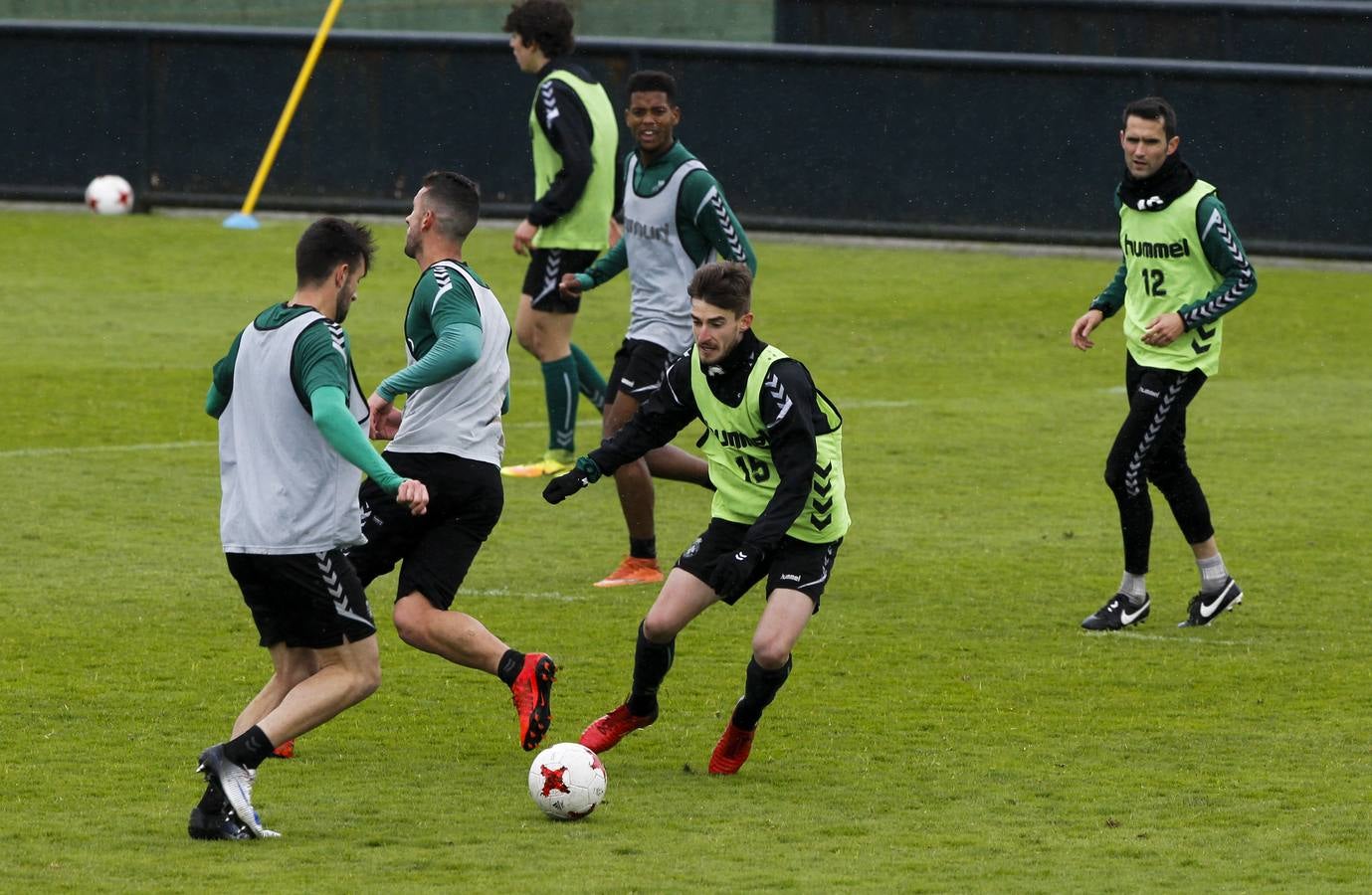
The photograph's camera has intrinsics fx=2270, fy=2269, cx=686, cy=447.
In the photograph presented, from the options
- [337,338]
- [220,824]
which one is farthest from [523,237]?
[220,824]

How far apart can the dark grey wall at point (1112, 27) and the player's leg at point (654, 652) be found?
19.6 m

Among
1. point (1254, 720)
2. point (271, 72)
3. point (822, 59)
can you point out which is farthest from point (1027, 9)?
point (1254, 720)

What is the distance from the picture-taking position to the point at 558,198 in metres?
12.4

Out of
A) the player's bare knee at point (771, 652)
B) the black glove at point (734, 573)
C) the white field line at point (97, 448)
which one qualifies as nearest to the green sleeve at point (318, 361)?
the black glove at point (734, 573)

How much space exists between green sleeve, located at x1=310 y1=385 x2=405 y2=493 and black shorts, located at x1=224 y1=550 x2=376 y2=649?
15.2 inches

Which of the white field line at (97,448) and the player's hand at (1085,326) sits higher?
the player's hand at (1085,326)

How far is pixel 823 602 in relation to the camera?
392 inches

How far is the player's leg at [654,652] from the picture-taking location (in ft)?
23.6

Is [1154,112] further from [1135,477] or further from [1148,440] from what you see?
[1135,477]

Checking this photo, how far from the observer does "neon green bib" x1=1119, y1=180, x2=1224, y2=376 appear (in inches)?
368

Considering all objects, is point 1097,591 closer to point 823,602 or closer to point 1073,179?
point 823,602

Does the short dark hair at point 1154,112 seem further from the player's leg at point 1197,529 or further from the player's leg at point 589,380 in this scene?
the player's leg at point 589,380

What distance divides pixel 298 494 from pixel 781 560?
1.67 metres

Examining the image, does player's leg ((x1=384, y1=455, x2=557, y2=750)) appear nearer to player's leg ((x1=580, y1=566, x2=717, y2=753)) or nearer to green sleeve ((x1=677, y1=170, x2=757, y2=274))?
player's leg ((x1=580, y1=566, x2=717, y2=753))
